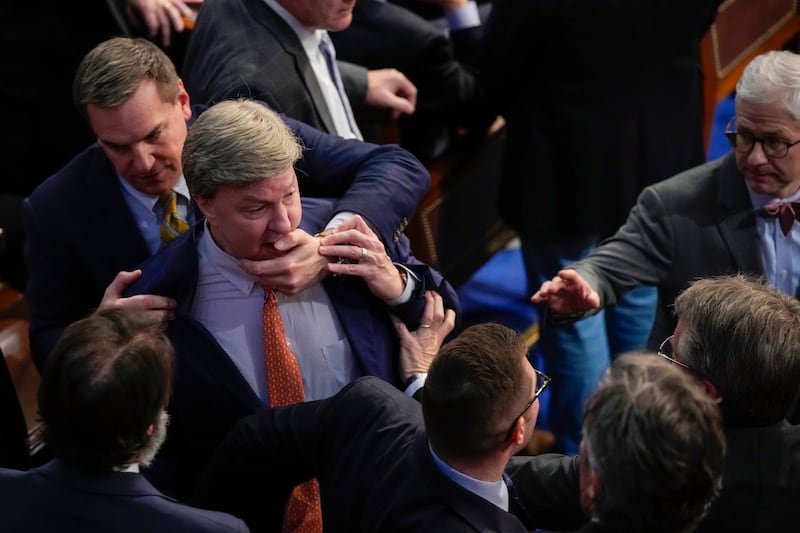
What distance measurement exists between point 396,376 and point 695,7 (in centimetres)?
176

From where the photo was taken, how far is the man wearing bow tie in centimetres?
286

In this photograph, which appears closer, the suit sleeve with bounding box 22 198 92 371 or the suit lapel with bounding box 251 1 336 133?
the suit sleeve with bounding box 22 198 92 371

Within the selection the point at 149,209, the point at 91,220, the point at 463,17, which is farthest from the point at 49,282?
the point at 463,17

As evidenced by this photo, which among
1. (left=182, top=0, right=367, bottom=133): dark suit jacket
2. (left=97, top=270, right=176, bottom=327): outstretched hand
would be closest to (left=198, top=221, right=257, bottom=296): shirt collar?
(left=97, top=270, right=176, bottom=327): outstretched hand

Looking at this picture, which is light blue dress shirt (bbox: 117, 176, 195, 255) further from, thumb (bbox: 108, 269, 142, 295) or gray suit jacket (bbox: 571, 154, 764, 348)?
gray suit jacket (bbox: 571, 154, 764, 348)

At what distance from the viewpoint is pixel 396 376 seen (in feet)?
8.79

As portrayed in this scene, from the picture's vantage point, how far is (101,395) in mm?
1994

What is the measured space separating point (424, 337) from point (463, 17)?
1.83 metres

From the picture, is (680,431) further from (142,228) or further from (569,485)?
(142,228)

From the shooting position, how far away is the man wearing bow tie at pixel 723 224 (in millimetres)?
2861

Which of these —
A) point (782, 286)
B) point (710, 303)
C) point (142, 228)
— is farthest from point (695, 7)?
point (142, 228)

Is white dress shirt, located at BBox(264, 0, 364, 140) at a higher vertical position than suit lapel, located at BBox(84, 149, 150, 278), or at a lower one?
higher

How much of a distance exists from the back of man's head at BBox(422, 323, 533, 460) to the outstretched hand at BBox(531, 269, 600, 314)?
2.83 feet

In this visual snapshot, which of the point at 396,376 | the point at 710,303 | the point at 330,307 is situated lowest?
the point at 396,376
